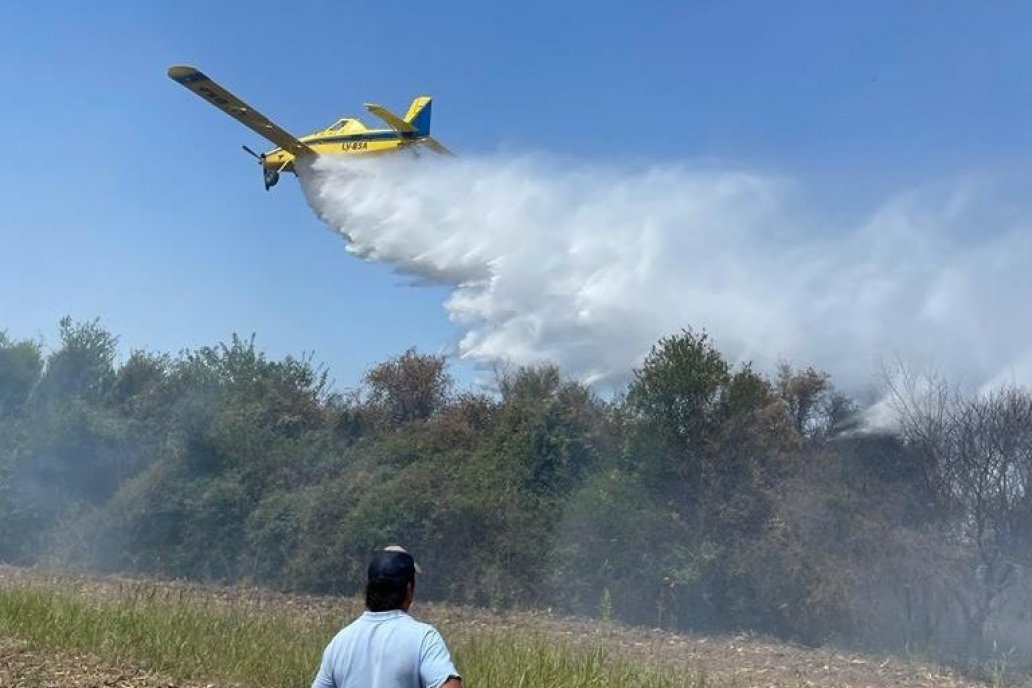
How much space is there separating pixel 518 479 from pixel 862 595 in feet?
25.2

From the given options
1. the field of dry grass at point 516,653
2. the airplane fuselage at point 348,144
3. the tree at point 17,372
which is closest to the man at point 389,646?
the field of dry grass at point 516,653

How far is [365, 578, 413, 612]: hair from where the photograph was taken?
4.30 meters

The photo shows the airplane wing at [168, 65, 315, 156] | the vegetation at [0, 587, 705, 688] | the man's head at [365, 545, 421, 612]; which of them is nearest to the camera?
the man's head at [365, 545, 421, 612]

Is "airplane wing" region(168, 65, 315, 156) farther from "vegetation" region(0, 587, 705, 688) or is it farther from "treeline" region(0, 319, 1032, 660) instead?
"vegetation" region(0, 587, 705, 688)

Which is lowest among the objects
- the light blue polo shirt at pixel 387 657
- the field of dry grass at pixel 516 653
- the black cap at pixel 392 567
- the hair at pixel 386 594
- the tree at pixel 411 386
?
the field of dry grass at pixel 516 653

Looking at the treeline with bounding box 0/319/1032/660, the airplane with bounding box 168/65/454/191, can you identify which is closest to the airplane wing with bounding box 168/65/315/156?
the airplane with bounding box 168/65/454/191

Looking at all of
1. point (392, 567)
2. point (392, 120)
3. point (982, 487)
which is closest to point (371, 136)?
point (392, 120)

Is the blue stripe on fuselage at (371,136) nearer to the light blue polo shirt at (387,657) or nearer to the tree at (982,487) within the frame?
the tree at (982,487)

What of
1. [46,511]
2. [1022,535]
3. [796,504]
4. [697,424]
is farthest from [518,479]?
[46,511]

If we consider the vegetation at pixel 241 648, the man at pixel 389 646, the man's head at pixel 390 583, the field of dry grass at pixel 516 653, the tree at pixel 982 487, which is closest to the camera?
the man at pixel 389 646

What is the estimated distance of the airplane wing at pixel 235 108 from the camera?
74.5ft

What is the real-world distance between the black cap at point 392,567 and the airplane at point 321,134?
19.2 m

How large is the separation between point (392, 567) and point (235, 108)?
21309 millimetres

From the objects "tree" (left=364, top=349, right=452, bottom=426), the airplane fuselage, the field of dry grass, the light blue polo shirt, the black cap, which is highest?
the airplane fuselage
